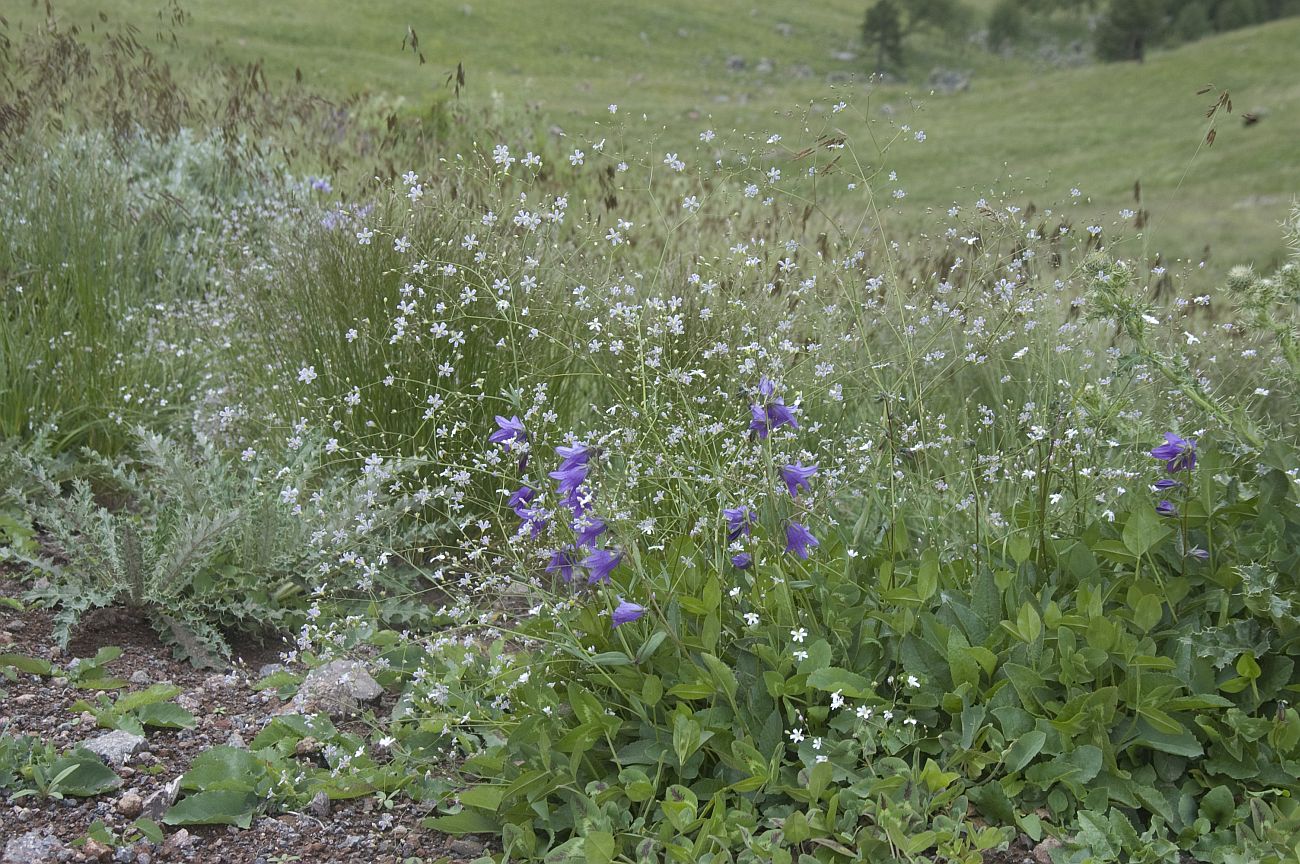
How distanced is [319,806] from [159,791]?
1.16 ft

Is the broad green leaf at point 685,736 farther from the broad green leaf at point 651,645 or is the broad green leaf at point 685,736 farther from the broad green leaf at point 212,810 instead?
the broad green leaf at point 212,810

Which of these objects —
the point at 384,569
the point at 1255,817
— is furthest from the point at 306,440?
the point at 1255,817

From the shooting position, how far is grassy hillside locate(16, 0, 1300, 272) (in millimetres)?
18688

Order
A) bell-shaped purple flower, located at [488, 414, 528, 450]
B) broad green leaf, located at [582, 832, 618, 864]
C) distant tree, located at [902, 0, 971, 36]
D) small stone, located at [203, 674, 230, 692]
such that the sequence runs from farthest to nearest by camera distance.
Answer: distant tree, located at [902, 0, 971, 36] < small stone, located at [203, 674, 230, 692] < bell-shaped purple flower, located at [488, 414, 528, 450] < broad green leaf, located at [582, 832, 618, 864]

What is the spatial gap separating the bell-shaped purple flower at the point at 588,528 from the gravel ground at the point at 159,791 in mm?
702

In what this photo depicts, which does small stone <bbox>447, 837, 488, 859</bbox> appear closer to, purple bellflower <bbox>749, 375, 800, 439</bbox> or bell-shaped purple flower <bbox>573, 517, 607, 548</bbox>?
bell-shaped purple flower <bbox>573, 517, 607, 548</bbox>

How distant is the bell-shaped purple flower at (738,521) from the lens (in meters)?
2.40

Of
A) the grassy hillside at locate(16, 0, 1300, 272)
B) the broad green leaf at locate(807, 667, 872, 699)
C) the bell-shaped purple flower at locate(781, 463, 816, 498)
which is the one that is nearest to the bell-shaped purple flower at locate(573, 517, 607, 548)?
the bell-shaped purple flower at locate(781, 463, 816, 498)

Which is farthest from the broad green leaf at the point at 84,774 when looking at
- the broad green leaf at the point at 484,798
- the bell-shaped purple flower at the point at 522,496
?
the bell-shaped purple flower at the point at 522,496

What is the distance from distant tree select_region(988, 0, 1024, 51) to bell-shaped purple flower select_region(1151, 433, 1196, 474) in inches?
2013

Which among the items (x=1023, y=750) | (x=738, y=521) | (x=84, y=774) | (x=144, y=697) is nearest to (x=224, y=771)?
(x=84, y=774)

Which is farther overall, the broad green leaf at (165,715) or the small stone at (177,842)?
the broad green leaf at (165,715)

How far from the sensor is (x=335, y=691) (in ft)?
9.52

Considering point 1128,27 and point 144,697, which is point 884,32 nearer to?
point 1128,27
